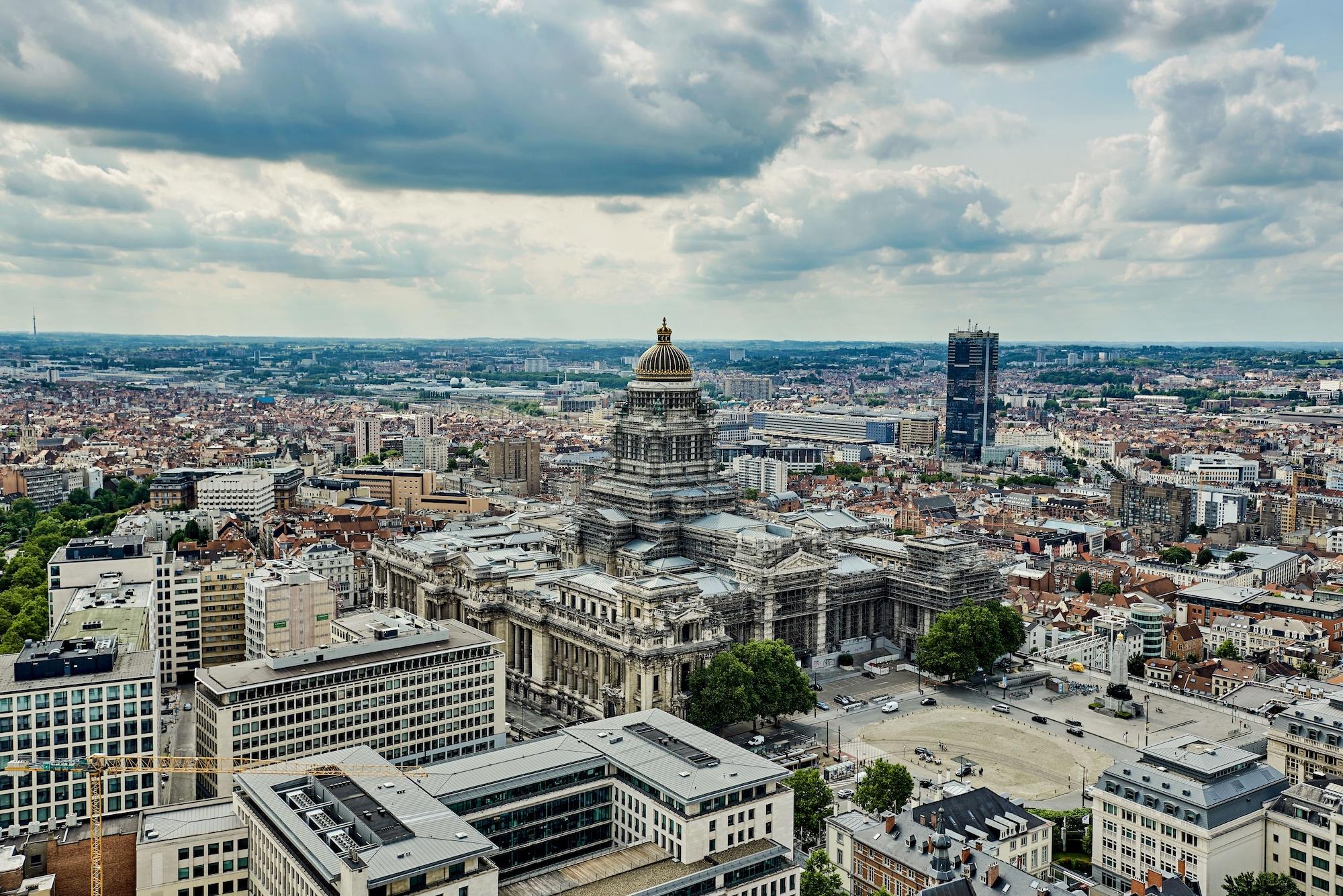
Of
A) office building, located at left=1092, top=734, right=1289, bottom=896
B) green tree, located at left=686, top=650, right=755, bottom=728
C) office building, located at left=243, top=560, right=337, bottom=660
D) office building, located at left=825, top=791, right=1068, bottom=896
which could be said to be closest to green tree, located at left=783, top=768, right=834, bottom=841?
office building, located at left=825, top=791, right=1068, bottom=896

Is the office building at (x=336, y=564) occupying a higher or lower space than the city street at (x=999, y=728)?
higher

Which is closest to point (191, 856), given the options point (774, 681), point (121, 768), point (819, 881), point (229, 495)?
point (121, 768)

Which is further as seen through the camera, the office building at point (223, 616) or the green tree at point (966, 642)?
the office building at point (223, 616)

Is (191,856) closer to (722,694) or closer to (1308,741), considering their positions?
(722,694)

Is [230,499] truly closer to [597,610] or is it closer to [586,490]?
[586,490]

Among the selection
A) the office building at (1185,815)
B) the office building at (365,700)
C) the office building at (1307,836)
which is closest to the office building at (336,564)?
the office building at (365,700)

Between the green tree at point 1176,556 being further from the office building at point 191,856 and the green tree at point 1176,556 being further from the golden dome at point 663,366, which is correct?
the office building at point 191,856

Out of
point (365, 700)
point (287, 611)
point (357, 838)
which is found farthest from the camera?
point (287, 611)
